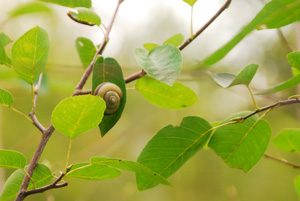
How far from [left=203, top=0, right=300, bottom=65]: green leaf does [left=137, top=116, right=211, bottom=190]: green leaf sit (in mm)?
100

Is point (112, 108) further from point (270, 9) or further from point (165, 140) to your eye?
point (270, 9)

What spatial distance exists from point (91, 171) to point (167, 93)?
0.50 feet

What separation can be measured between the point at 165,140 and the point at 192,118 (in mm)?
45

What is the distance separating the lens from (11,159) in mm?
380

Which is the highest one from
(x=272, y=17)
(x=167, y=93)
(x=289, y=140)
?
(x=272, y=17)

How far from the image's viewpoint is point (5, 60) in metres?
0.45

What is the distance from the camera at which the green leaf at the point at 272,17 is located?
0.39 m

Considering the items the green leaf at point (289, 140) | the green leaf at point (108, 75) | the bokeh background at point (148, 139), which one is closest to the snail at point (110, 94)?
the green leaf at point (108, 75)

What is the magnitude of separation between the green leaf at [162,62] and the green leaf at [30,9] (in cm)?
41

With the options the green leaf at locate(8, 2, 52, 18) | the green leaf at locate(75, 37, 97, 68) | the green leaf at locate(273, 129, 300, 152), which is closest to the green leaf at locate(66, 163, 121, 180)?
the green leaf at locate(75, 37, 97, 68)

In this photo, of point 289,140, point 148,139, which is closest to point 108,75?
point 289,140

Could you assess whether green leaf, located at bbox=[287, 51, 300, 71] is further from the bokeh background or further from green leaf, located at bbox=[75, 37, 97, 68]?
the bokeh background

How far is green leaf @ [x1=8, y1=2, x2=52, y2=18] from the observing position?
2.39 ft

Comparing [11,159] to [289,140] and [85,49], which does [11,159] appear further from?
[289,140]
